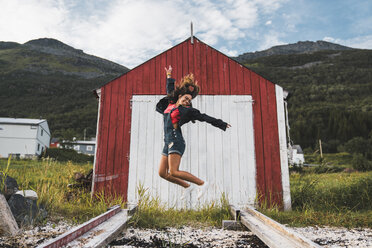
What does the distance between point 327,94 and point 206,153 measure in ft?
323

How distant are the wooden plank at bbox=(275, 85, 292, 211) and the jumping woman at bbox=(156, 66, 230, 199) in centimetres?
280

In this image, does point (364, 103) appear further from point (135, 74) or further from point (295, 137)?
point (135, 74)

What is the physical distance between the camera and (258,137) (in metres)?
6.45

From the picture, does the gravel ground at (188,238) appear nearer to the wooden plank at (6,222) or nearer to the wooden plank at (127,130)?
the wooden plank at (6,222)

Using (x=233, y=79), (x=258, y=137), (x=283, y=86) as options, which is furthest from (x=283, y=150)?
(x=283, y=86)

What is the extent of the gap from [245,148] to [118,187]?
324cm

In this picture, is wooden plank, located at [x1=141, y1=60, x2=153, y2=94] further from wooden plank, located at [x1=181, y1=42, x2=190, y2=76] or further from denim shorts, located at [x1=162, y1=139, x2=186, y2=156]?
denim shorts, located at [x1=162, y1=139, x2=186, y2=156]

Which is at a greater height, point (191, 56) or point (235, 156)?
point (191, 56)

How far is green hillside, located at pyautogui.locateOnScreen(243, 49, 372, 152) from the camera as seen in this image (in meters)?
58.5

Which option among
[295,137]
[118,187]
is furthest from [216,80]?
[295,137]

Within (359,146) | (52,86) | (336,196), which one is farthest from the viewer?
(52,86)

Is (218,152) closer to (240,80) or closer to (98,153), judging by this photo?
(240,80)

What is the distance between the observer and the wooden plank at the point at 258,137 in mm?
6227

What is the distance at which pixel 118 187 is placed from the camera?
6.28 metres
